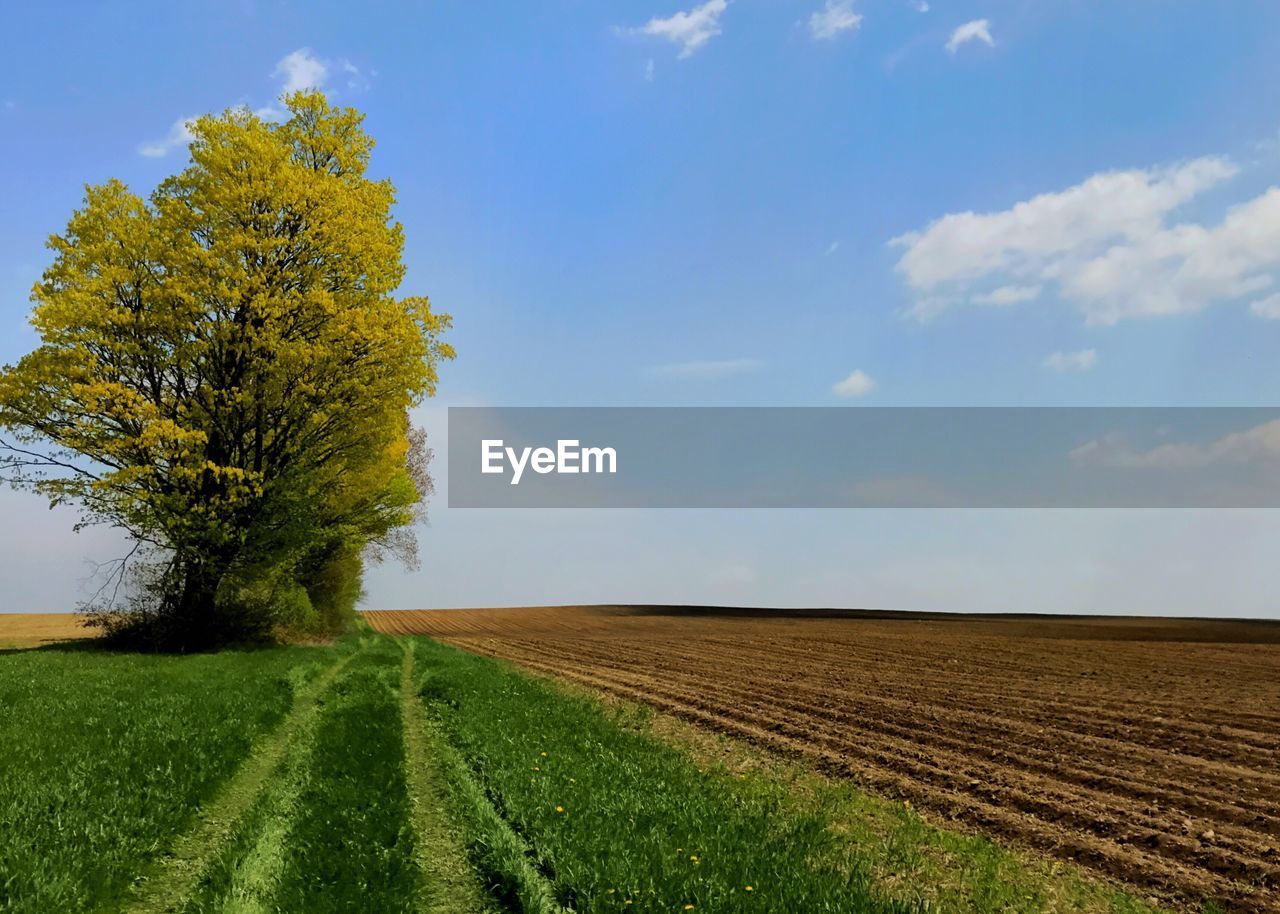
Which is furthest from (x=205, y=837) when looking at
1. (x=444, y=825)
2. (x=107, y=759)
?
(x=107, y=759)

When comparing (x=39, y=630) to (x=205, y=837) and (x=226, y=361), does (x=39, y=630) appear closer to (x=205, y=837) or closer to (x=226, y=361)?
(x=226, y=361)

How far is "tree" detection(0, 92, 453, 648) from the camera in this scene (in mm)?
26750

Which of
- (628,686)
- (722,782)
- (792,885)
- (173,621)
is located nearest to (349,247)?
(173,621)

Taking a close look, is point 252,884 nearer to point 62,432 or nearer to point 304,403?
point 304,403

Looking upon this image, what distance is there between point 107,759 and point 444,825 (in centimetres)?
552

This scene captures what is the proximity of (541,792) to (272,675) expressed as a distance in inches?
517

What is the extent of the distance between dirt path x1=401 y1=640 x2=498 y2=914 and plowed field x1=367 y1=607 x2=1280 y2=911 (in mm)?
6236

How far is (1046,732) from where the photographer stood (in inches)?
627

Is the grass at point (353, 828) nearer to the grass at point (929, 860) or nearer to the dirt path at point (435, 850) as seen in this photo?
the dirt path at point (435, 850)

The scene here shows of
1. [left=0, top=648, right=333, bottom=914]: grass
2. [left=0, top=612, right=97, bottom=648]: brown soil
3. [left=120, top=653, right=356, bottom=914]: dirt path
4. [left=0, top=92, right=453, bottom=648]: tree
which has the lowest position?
[left=0, top=612, right=97, bottom=648]: brown soil

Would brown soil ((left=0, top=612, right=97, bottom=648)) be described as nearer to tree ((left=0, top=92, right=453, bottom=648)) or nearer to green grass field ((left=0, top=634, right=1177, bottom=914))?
tree ((left=0, top=92, right=453, bottom=648))

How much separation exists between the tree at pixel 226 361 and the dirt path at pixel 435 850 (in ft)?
60.2

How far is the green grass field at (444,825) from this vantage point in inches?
280

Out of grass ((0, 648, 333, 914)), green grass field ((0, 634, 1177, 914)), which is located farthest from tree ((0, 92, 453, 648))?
green grass field ((0, 634, 1177, 914))
